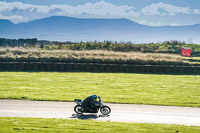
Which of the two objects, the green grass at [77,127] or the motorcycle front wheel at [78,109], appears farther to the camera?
the motorcycle front wheel at [78,109]

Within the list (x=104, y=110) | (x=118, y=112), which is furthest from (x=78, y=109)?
(x=118, y=112)

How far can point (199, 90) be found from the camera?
100 ft

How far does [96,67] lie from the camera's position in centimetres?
4431

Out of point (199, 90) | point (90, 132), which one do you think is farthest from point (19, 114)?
point (199, 90)

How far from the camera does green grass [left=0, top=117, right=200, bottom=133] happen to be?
1580 cm

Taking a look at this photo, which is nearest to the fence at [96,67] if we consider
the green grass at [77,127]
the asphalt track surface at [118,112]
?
the asphalt track surface at [118,112]

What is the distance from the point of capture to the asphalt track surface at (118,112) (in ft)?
62.8

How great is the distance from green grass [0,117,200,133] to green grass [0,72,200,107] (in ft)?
23.1

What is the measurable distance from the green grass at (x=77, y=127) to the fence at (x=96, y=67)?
26218mm

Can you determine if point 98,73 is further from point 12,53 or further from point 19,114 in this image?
point 19,114

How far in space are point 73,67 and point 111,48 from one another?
954 inches

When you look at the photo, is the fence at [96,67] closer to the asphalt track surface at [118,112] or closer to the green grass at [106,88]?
the green grass at [106,88]

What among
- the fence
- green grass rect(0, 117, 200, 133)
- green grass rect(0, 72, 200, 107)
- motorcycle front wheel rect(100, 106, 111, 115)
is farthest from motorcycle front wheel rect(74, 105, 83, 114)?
the fence

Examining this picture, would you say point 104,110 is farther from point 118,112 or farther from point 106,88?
point 106,88
